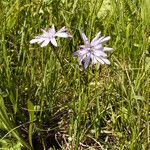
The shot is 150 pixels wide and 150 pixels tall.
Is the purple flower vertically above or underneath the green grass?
above

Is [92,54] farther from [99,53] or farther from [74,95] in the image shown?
[74,95]

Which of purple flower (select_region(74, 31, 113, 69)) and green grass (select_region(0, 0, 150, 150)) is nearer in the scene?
purple flower (select_region(74, 31, 113, 69))

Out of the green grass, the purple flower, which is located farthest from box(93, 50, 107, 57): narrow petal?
the green grass

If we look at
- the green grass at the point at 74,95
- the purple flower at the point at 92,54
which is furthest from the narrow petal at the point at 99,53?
the green grass at the point at 74,95

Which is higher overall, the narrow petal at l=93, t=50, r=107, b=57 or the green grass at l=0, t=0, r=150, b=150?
the narrow petal at l=93, t=50, r=107, b=57

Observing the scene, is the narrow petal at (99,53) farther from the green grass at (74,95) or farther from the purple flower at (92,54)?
the green grass at (74,95)

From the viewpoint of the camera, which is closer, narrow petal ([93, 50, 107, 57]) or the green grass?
narrow petal ([93, 50, 107, 57])

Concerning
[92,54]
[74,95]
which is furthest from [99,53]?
[74,95]

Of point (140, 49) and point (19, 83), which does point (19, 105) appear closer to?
point (19, 83)

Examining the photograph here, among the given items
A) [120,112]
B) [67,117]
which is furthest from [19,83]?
[120,112]

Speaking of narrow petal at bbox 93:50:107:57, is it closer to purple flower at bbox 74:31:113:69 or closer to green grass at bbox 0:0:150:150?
purple flower at bbox 74:31:113:69
